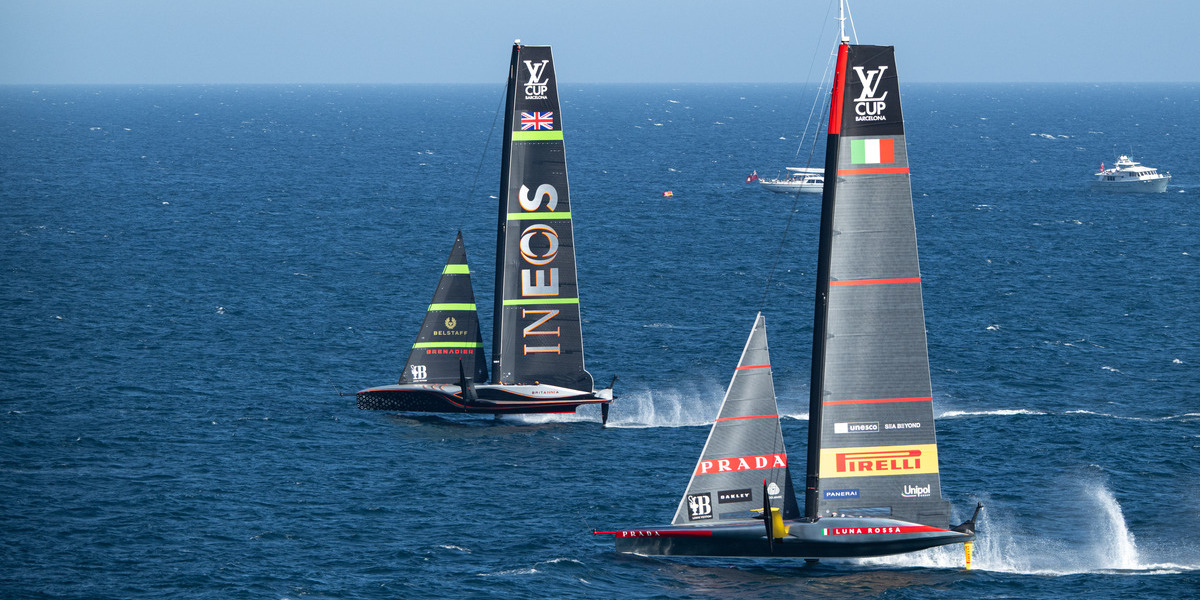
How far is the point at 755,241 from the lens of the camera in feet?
408

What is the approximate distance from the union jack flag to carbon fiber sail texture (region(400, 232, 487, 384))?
264 inches

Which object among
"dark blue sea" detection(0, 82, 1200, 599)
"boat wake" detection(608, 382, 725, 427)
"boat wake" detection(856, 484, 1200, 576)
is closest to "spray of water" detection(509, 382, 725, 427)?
"boat wake" detection(608, 382, 725, 427)

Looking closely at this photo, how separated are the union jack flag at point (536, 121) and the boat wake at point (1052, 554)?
24261 millimetres

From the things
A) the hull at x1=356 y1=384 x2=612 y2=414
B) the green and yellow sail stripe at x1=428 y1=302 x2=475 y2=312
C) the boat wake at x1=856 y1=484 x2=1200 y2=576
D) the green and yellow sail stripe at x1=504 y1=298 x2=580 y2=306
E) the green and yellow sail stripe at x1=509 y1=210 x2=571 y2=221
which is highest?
the green and yellow sail stripe at x1=509 y1=210 x2=571 y2=221

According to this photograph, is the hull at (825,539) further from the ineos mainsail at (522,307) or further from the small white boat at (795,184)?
the small white boat at (795,184)

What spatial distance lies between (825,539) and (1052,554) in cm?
1057

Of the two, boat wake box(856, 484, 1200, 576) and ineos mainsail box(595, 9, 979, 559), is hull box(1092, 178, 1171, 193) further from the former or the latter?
ineos mainsail box(595, 9, 979, 559)

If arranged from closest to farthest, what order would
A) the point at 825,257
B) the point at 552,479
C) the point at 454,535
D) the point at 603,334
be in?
the point at 825,257
the point at 454,535
the point at 552,479
the point at 603,334

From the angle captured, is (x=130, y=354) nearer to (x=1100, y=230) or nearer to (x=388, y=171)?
(x=1100, y=230)

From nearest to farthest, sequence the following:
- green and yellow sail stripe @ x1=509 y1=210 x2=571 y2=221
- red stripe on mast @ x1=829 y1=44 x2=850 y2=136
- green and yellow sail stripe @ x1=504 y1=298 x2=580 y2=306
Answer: red stripe on mast @ x1=829 y1=44 x2=850 y2=136 < green and yellow sail stripe @ x1=509 y1=210 x2=571 y2=221 < green and yellow sail stripe @ x1=504 y1=298 x2=580 y2=306

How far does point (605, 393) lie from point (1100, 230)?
266 feet

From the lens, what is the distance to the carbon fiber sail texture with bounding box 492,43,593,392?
6066cm

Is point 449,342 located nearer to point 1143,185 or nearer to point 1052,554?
point 1052,554

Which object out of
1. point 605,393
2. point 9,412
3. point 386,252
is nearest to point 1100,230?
point 386,252
